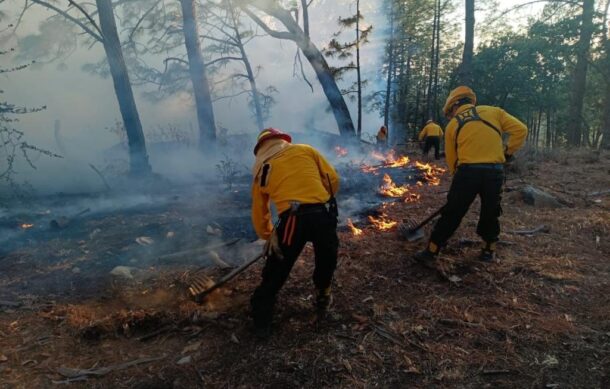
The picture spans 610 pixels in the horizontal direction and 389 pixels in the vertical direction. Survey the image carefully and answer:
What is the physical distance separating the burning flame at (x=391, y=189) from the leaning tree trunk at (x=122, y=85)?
6561 mm

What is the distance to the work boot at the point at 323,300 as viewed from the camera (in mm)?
3623

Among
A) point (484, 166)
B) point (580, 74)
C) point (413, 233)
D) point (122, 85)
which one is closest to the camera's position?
point (484, 166)

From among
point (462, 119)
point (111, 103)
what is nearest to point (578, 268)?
point (462, 119)

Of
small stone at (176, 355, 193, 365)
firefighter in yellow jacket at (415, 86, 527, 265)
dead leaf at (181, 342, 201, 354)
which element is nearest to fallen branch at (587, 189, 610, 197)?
firefighter in yellow jacket at (415, 86, 527, 265)

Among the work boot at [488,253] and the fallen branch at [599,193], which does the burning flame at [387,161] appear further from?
the work boot at [488,253]

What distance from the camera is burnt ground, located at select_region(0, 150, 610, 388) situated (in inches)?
113

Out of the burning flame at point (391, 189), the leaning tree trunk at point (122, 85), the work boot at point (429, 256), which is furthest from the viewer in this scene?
the leaning tree trunk at point (122, 85)

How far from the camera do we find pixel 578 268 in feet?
14.0

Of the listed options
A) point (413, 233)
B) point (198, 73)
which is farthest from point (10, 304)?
point (198, 73)

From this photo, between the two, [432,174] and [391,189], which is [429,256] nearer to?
[391,189]

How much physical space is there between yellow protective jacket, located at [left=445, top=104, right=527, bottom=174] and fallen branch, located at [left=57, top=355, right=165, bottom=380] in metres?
3.88

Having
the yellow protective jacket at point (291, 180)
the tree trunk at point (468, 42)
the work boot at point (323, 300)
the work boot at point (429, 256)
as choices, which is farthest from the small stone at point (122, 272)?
the tree trunk at point (468, 42)

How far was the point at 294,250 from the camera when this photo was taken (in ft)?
10.8

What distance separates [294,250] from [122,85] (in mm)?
9155
